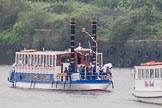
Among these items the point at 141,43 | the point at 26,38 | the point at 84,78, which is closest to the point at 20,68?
the point at 84,78

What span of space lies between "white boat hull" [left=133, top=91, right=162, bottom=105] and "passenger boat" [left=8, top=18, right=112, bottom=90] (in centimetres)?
1340

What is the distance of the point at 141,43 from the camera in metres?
170

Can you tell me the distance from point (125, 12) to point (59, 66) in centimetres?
7833

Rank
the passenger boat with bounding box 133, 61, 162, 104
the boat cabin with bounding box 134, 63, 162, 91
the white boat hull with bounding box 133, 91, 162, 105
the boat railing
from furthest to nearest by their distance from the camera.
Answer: the boat railing → the boat cabin with bounding box 134, 63, 162, 91 → the passenger boat with bounding box 133, 61, 162, 104 → the white boat hull with bounding box 133, 91, 162, 105

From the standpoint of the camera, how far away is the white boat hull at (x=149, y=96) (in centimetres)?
9250

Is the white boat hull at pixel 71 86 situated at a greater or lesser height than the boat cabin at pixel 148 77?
lesser

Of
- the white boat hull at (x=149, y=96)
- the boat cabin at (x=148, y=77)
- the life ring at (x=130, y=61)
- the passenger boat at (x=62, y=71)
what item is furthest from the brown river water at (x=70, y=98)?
the life ring at (x=130, y=61)

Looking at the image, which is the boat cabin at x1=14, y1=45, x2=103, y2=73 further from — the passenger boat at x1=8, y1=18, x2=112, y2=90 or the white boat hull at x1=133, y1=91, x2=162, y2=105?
the white boat hull at x1=133, y1=91, x2=162, y2=105

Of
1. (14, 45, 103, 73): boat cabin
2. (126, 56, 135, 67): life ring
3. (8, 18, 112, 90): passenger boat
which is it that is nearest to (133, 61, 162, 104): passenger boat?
(8, 18, 112, 90): passenger boat

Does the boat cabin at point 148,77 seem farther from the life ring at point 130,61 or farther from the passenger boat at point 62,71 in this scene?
the life ring at point 130,61

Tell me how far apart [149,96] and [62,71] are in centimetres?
1916

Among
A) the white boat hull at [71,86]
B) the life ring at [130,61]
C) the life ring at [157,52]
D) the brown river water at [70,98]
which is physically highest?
the life ring at [157,52]

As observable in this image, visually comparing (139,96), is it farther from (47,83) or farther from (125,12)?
(125,12)

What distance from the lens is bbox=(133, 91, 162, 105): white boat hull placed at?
92.5m
